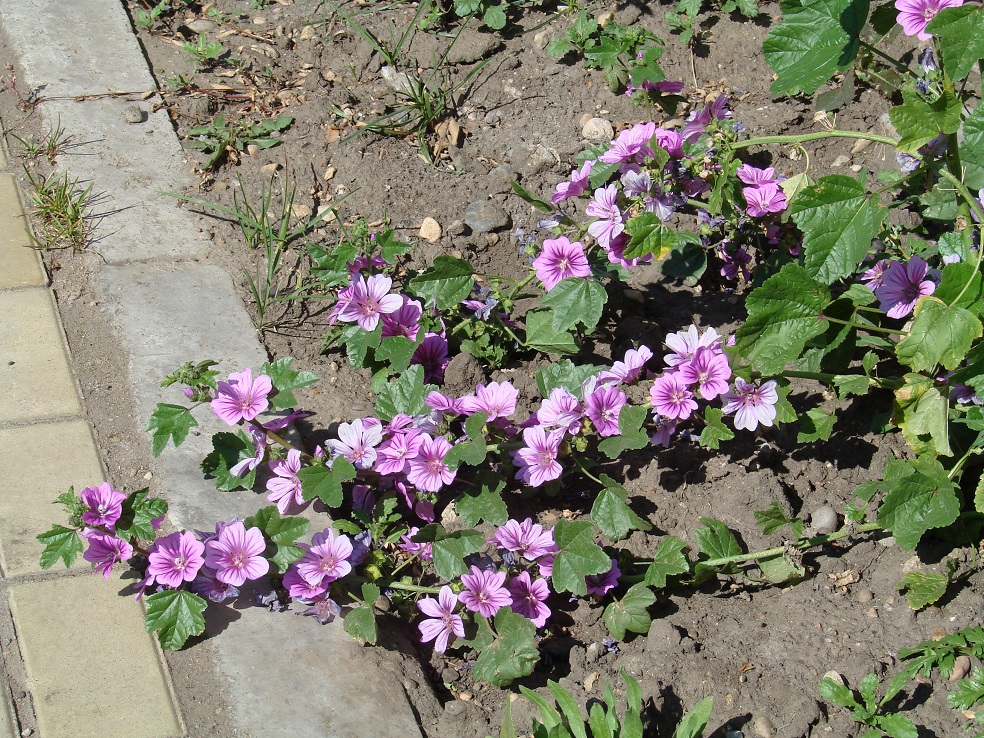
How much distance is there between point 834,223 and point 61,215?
8.14 ft

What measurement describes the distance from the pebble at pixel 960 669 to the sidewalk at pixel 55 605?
5.81 ft

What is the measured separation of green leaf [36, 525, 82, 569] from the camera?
7.36ft

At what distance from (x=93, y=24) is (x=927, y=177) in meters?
3.43

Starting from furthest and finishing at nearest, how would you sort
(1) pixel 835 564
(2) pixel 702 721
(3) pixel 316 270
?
(3) pixel 316 270 < (1) pixel 835 564 < (2) pixel 702 721

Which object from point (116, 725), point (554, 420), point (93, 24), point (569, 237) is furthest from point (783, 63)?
point (93, 24)

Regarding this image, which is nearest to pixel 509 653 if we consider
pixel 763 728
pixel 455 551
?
pixel 455 551

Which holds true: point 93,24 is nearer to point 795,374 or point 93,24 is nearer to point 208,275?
point 208,275

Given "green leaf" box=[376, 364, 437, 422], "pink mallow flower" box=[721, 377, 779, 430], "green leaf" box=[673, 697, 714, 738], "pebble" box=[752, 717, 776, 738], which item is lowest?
"pebble" box=[752, 717, 776, 738]

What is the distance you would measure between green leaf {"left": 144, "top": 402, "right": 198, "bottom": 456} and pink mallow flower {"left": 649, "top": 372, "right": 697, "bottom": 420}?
1.17 meters

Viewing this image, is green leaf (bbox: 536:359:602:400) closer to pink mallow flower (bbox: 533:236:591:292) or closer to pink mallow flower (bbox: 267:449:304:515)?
pink mallow flower (bbox: 533:236:591:292)

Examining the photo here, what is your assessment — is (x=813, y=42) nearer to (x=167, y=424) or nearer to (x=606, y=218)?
(x=606, y=218)

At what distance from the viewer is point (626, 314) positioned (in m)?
3.11

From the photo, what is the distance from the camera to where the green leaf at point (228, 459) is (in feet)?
8.29

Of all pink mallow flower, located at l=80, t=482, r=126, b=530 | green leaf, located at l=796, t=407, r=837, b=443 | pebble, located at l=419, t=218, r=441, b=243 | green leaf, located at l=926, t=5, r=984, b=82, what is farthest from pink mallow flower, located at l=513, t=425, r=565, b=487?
green leaf, located at l=926, t=5, r=984, b=82
